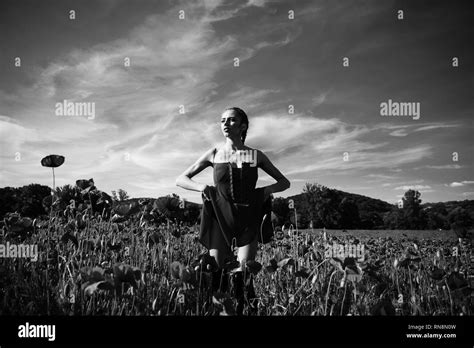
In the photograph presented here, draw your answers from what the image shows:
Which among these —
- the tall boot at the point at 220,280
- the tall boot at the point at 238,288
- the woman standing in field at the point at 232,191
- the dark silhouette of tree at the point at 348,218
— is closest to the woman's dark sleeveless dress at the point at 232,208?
the woman standing in field at the point at 232,191

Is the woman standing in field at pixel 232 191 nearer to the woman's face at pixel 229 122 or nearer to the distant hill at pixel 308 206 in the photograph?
the woman's face at pixel 229 122

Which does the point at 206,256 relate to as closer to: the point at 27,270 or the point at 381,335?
the point at 381,335

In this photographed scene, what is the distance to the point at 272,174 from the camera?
2.43 meters

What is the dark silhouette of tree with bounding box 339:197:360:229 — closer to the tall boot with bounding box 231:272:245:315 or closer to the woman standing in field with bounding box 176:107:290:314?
the woman standing in field with bounding box 176:107:290:314

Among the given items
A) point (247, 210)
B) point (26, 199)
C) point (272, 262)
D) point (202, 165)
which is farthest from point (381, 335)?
point (26, 199)

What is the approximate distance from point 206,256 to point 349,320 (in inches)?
27.7

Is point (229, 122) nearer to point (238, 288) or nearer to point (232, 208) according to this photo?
point (232, 208)

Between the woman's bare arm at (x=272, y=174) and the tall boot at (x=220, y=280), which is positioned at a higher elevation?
the woman's bare arm at (x=272, y=174)

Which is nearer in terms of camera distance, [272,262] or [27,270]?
[272,262]

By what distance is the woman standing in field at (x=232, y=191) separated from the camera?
2285mm

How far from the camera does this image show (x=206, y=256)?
1708mm

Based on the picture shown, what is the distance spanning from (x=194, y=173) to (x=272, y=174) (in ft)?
1.70

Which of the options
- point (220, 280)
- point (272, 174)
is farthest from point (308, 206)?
point (220, 280)

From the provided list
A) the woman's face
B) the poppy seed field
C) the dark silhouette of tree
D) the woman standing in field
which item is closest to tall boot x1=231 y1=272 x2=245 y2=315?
the poppy seed field
